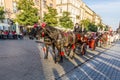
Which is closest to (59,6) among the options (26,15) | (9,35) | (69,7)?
(69,7)

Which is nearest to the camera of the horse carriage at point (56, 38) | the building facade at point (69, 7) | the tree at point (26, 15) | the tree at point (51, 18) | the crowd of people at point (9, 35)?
the horse carriage at point (56, 38)

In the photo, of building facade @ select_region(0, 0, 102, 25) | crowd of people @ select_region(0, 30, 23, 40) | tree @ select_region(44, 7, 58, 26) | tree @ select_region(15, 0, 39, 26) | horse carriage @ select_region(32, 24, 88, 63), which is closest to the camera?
horse carriage @ select_region(32, 24, 88, 63)

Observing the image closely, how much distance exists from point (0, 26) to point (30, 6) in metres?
6.48

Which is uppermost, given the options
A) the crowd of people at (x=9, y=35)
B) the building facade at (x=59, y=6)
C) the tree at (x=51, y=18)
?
the building facade at (x=59, y=6)

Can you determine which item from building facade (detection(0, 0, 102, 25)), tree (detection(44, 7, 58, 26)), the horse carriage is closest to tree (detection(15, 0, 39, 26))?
tree (detection(44, 7, 58, 26))

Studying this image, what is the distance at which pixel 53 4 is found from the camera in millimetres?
56375

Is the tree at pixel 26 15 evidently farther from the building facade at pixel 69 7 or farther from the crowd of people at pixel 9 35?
the building facade at pixel 69 7

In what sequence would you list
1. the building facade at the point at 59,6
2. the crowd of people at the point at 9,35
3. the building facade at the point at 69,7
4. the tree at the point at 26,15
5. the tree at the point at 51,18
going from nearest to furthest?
the crowd of people at the point at 9,35 < the tree at the point at 26,15 < the tree at the point at 51,18 < the building facade at the point at 59,6 < the building facade at the point at 69,7

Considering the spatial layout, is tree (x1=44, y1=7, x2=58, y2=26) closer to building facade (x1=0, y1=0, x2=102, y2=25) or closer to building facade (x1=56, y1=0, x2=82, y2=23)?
building facade (x1=0, y1=0, x2=102, y2=25)

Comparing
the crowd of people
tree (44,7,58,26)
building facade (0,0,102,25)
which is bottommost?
the crowd of people

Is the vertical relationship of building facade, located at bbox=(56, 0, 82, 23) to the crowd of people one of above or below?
above

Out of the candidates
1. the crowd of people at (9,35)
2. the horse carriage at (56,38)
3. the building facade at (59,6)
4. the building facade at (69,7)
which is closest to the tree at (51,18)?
the building facade at (59,6)

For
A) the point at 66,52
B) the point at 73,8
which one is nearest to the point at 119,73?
the point at 66,52

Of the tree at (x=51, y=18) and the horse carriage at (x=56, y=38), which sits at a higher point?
the tree at (x=51, y=18)
